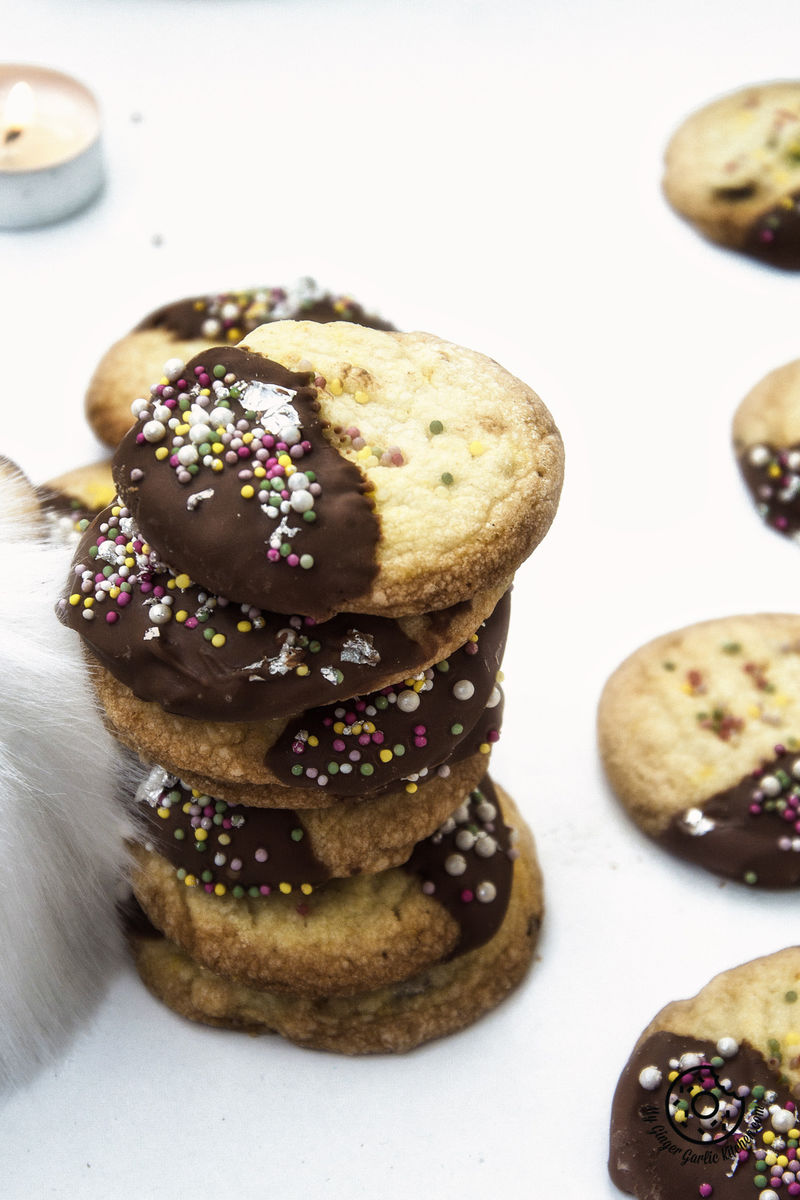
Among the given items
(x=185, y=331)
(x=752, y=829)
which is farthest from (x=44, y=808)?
(x=185, y=331)

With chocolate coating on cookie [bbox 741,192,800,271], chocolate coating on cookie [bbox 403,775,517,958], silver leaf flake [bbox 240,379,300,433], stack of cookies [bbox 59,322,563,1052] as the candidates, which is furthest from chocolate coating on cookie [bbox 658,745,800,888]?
chocolate coating on cookie [bbox 741,192,800,271]

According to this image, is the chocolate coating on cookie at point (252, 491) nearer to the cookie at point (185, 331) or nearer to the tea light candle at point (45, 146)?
the cookie at point (185, 331)

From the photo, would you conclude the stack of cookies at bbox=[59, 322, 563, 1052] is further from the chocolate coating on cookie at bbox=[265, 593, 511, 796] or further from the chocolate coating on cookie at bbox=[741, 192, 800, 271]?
the chocolate coating on cookie at bbox=[741, 192, 800, 271]

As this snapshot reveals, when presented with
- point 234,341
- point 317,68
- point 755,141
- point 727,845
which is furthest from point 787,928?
point 317,68

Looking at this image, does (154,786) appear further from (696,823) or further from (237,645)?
(696,823)

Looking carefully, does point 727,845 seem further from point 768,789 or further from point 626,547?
point 626,547

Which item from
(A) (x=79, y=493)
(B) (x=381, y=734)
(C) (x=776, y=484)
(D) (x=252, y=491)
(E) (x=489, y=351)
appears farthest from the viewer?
(E) (x=489, y=351)

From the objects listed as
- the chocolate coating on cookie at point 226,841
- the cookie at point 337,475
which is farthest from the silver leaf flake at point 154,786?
the cookie at point 337,475

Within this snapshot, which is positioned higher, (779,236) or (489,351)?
(779,236)
